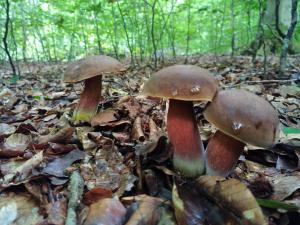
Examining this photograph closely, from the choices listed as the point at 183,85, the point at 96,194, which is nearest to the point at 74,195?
the point at 96,194

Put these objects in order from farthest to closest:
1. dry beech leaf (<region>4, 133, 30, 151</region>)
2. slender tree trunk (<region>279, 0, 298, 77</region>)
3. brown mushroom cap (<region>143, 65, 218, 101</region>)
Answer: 1. slender tree trunk (<region>279, 0, 298, 77</region>)
2. dry beech leaf (<region>4, 133, 30, 151</region>)
3. brown mushroom cap (<region>143, 65, 218, 101</region>)

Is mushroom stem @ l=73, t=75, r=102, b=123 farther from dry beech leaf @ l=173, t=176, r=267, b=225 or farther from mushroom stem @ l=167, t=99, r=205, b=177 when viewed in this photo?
dry beech leaf @ l=173, t=176, r=267, b=225

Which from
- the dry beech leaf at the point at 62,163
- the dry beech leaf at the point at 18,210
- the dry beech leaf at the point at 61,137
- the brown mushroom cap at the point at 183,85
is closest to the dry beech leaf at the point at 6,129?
the dry beech leaf at the point at 61,137

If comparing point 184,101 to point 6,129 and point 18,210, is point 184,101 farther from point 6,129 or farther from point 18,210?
point 6,129

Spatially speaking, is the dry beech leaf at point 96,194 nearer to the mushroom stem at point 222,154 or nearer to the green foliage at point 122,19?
the mushroom stem at point 222,154

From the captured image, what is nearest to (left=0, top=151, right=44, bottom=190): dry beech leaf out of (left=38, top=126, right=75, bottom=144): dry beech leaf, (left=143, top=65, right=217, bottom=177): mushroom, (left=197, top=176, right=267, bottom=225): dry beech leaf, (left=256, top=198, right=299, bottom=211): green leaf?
(left=38, top=126, right=75, bottom=144): dry beech leaf

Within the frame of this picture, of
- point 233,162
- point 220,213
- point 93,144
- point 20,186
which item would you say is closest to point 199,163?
point 233,162
